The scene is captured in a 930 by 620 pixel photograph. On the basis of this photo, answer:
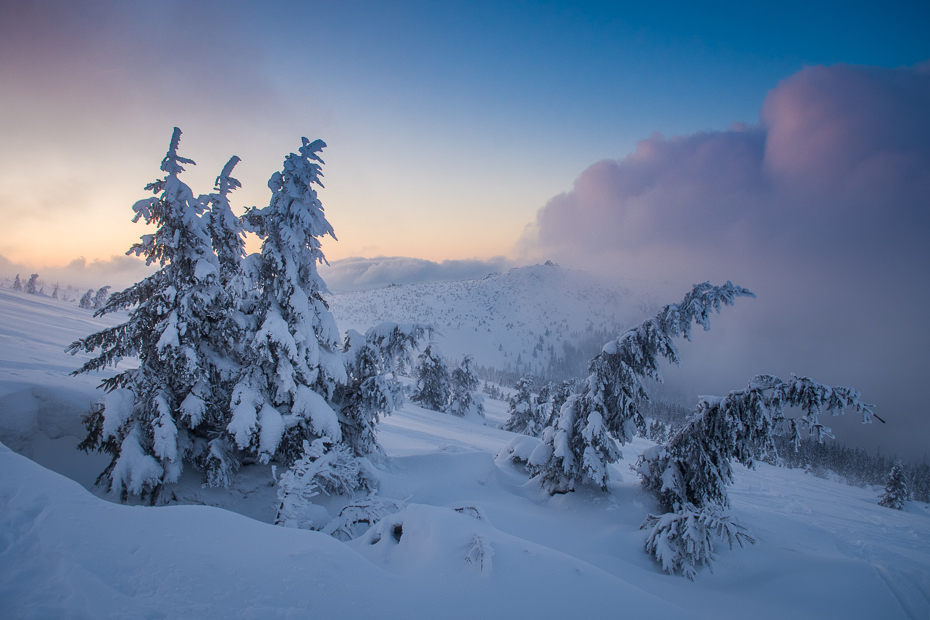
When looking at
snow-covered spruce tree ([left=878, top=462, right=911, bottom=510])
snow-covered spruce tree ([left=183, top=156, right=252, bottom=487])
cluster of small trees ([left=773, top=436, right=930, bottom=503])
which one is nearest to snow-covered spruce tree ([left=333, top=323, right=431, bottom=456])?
snow-covered spruce tree ([left=183, top=156, right=252, bottom=487])

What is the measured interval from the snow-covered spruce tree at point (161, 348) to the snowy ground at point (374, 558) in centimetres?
160

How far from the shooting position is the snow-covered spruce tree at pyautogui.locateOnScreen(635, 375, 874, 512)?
794 centimetres

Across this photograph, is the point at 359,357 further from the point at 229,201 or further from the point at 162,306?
the point at 229,201

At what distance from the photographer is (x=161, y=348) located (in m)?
7.62

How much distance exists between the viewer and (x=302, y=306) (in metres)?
8.98

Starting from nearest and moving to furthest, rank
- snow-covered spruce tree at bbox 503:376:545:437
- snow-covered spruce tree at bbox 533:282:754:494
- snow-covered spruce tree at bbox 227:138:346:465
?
1. snow-covered spruce tree at bbox 227:138:346:465
2. snow-covered spruce tree at bbox 533:282:754:494
3. snow-covered spruce tree at bbox 503:376:545:437

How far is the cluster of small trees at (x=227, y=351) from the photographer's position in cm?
772

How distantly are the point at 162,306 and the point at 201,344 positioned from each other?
4.50 feet

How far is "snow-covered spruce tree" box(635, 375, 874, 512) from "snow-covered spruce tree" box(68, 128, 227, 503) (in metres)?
12.7

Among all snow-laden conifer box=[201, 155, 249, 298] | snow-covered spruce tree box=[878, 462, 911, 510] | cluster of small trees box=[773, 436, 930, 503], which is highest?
snow-laden conifer box=[201, 155, 249, 298]

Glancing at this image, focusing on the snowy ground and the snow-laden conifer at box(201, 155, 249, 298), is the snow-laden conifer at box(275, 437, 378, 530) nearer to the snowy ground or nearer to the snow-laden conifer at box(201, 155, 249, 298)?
the snowy ground

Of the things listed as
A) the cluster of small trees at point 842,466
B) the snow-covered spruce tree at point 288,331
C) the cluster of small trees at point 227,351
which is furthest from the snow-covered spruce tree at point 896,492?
the cluster of small trees at point 842,466

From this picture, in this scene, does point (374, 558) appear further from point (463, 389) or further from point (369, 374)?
point (463, 389)

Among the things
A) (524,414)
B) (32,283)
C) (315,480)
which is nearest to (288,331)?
(315,480)
